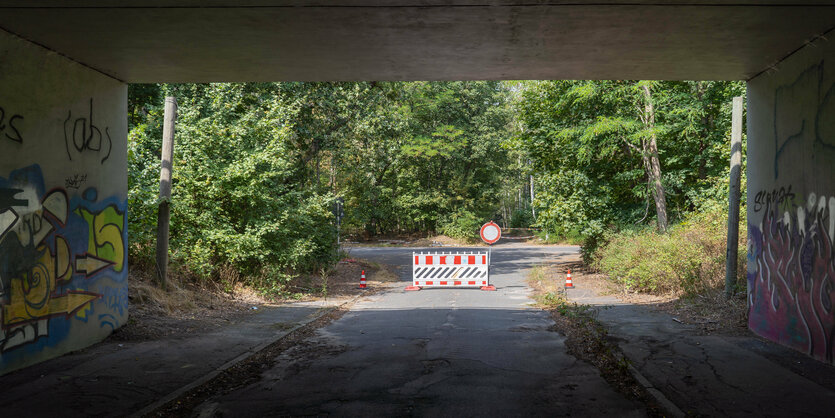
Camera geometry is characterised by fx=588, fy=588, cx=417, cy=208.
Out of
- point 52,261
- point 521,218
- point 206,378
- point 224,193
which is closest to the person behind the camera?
point 206,378

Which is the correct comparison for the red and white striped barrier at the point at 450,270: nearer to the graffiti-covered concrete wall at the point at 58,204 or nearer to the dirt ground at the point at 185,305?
the dirt ground at the point at 185,305

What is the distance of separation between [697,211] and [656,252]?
4.10m

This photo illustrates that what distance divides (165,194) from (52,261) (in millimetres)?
4271

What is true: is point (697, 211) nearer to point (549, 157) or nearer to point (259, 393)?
point (549, 157)

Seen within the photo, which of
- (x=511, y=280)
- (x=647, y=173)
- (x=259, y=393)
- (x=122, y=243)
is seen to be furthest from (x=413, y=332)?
(x=647, y=173)

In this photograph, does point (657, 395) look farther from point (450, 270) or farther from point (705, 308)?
point (450, 270)

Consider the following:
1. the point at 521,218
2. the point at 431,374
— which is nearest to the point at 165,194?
the point at 431,374

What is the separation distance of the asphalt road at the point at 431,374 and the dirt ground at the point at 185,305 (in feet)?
7.39

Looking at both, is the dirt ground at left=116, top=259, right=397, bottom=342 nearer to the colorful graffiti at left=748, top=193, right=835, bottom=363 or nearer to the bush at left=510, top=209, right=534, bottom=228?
the colorful graffiti at left=748, top=193, right=835, bottom=363

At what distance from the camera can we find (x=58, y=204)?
7.97m

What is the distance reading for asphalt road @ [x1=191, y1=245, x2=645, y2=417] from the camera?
5.70 metres

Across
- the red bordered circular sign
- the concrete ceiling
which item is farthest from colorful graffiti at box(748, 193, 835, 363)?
the red bordered circular sign

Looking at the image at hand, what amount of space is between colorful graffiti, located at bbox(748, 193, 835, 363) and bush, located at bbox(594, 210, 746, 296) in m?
3.08

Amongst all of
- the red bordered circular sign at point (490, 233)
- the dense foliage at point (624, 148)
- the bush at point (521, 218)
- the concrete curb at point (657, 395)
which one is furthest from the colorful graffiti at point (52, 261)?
the bush at point (521, 218)
